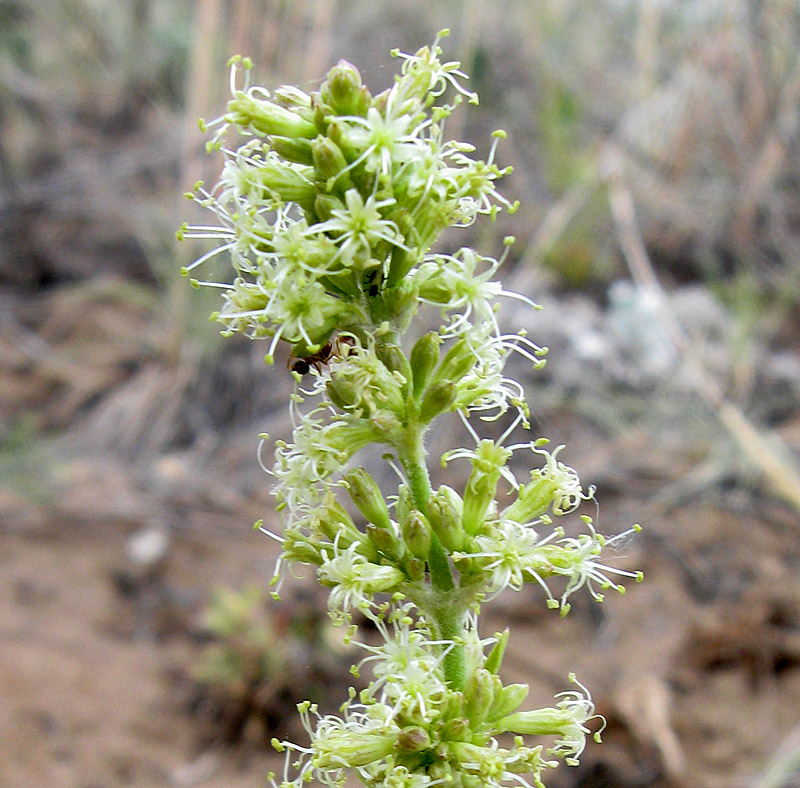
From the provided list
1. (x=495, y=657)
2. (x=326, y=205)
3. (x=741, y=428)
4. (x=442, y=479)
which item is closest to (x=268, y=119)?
(x=326, y=205)

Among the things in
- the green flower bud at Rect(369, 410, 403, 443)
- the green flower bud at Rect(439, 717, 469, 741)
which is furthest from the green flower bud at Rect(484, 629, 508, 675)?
the green flower bud at Rect(369, 410, 403, 443)

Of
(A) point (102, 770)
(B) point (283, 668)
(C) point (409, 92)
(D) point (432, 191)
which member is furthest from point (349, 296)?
(A) point (102, 770)

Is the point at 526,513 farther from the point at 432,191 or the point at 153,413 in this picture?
the point at 153,413

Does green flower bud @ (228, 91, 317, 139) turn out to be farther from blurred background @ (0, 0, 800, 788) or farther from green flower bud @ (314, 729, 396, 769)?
blurred background @ (0, 0, 800, 788)

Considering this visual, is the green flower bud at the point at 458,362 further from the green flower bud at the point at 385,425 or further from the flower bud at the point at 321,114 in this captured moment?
the flower bud at the point at 321,114

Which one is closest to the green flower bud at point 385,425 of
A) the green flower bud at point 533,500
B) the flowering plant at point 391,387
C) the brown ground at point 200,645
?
the flowering plant at point 391,387

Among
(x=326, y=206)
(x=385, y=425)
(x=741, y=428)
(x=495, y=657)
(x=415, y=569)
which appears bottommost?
(x=741, y=428)

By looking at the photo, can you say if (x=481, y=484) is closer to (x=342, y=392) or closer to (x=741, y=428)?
(x=342, y=392)
